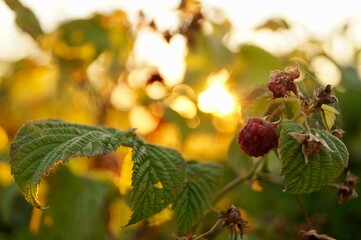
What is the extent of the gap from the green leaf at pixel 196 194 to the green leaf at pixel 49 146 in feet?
0.59

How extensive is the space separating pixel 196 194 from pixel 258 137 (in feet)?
1.03

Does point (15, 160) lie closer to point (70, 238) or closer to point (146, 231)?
point (70, 238)

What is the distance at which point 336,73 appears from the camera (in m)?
3.00

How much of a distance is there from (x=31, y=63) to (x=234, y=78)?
1.05 metres

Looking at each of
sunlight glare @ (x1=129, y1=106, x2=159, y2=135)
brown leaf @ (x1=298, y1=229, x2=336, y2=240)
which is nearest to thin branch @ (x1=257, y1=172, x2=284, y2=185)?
brown leaf @ (x1=298, y1=229, x2=336, y2=240)

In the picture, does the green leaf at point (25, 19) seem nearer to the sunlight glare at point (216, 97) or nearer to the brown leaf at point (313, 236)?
the sunlight glare at point (216, 97)

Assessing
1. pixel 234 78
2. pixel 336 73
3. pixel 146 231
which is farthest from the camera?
pixel 336 73

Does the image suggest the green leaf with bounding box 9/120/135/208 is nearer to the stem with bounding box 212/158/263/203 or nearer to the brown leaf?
the stem with bounding box 212/158/263/203

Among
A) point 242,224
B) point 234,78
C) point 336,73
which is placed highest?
point 336,73

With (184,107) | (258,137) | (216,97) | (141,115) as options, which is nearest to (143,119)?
(141,115)

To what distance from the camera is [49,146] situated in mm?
1363

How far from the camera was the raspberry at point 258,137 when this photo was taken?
126 cm

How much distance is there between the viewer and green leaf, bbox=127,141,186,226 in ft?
4.31

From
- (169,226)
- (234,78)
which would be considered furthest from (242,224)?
(234,78)
